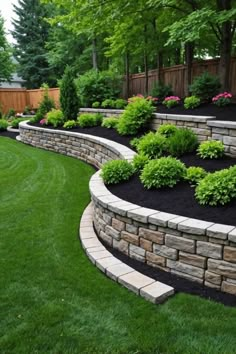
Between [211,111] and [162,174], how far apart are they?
2.72 m

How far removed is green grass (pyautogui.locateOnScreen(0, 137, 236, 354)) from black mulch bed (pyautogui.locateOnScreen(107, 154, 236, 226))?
74 cm

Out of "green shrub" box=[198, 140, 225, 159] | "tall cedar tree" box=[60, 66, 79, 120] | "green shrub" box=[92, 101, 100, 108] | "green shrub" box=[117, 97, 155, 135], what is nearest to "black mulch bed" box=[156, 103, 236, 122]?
"green shrub" box=[117, 97, 155, 135]

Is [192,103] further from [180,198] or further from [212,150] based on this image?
[180,198]

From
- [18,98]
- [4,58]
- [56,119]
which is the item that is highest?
[4,58]

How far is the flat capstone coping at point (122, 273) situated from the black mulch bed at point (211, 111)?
3.07m

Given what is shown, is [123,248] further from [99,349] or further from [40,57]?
[40,57]

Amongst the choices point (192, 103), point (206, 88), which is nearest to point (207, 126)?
point (192, 103)

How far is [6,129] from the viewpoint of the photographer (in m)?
13.3

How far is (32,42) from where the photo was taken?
25.2 meters

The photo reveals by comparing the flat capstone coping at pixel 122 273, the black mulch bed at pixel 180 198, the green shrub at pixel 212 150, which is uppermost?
the green shrub at pixel 212 150

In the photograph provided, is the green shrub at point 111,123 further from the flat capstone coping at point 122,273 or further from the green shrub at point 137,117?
the flat capstone coping at point 122,273

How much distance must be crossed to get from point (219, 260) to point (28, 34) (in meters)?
27.7

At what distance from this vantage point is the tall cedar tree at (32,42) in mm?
24859

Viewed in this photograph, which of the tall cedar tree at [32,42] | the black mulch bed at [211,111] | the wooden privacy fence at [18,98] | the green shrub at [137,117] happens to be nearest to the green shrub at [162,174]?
the black mulch bed at [211,111]
